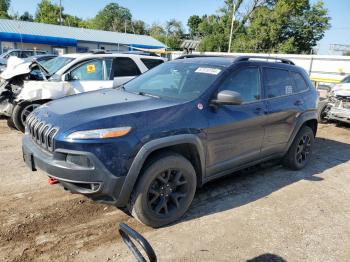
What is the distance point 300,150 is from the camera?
5449mm

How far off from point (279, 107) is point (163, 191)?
2261mm

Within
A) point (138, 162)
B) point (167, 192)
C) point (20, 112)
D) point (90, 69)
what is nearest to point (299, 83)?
point (167, 192)

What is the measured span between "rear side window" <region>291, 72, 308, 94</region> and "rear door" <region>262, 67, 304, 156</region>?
0.07ft

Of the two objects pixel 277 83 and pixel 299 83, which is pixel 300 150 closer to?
pixel 299 83

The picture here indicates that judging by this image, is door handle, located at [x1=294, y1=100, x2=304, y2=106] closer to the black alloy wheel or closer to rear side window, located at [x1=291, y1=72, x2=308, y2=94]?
rear side window, located at [x1=291, y1=72, x2=308, y2=94]

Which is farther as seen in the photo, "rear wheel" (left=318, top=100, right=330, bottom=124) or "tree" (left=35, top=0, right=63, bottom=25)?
"tree" (left=35, top=0, right=63, bottom=25)

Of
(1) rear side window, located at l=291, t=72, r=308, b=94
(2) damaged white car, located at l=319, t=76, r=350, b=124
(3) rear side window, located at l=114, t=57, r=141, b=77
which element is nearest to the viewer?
(1) rear side window, located at l=291, t=72, r=308, b=94

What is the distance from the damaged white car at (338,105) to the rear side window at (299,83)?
418 centimetres

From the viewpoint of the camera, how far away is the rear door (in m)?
4.55

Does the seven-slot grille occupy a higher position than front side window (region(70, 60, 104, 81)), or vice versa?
front side window (region(70, 60, 104, 81))

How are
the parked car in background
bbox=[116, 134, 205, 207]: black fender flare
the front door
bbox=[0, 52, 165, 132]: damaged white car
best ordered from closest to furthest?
1. bbox=[116, 134, 205, 207]: black fender flare
2. the front door
3. bbox=[0, 52, 165, 132]: damaged white car
4. the parked car in background

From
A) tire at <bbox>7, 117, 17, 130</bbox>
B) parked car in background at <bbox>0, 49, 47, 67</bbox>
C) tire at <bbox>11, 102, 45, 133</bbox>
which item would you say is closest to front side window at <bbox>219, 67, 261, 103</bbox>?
tire at <bbox>11, 102, 45, 133</bbox>

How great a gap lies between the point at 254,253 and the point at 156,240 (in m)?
0.95

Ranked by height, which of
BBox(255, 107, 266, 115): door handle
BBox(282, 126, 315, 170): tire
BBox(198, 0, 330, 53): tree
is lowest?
BBox(282, 126, 315, 170): tire
